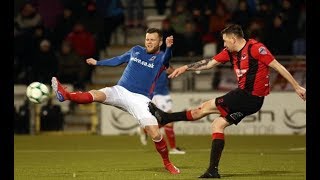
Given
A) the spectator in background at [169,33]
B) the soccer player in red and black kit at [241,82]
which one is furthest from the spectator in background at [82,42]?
the soccer player in red and black kit at [241,82]

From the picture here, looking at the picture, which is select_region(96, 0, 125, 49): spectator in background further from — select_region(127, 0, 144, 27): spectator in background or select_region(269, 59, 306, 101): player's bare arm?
select_region(269, 59, 306, 101): player's bare arm

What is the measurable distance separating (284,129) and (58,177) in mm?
12639

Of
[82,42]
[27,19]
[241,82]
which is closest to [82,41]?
[82,42]

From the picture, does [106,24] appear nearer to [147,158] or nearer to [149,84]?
[147,158]

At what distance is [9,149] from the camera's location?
625 inches

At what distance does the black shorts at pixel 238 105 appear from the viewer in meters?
12.3

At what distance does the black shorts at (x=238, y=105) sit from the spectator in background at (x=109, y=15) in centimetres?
1463

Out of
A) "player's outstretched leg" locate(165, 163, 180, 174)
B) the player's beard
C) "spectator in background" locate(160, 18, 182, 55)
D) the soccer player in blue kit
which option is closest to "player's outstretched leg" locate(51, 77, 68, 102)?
the soccer player in blue kit

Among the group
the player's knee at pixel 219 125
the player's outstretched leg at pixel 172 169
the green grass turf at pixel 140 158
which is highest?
the player's knee at pixel 219 125

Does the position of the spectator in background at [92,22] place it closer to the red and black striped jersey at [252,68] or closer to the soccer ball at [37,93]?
the soccer ball at [37,93]

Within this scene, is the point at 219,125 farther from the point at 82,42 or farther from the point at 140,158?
the point at 82,42

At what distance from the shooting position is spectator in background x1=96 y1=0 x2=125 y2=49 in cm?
2675

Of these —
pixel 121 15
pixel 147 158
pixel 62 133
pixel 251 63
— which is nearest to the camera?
pixel 251 63

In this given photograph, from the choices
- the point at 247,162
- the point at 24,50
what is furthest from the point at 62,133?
the point at 247,162
